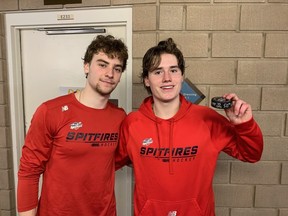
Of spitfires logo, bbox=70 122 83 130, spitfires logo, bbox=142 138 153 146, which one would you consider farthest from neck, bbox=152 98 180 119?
spitfires logo, bbox=70 122 83 130

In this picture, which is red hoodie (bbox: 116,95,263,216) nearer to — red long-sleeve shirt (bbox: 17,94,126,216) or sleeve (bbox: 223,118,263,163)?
sleeve (bbox: 223,118,263,163)

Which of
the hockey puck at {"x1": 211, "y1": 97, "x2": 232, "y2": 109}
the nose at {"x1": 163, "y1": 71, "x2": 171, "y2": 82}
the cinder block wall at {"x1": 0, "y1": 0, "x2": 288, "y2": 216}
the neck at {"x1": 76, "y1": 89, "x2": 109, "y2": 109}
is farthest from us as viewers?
the cinder block wall at {"x1": 0, "y1": 0, "x2": 288, "y2": 216}

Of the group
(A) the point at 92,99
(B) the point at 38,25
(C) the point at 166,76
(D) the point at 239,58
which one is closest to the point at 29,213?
(A) the point at 92,99

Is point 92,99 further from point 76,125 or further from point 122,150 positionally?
point 122,150

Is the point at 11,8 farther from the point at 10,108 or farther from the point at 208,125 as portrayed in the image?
the point at 208,125

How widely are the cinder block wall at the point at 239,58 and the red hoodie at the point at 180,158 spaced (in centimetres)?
44

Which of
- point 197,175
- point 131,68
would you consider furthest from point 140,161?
point 131,68

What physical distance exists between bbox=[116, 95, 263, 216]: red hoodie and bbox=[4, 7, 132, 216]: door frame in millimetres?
526

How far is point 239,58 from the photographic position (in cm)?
141

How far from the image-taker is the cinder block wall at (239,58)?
139 cm

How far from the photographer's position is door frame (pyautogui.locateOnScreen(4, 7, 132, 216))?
1.48 metres

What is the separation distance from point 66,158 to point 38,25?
1016mm

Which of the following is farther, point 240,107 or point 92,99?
point 92,99

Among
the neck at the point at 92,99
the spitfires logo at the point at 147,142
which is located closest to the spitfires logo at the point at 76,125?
the neck at the point at 92,99
